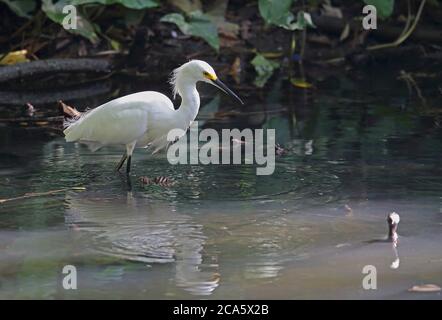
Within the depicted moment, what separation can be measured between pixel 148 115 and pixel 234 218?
1.62 m

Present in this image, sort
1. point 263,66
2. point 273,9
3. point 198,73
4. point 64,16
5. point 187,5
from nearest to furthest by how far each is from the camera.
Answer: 1. point 198,73
2. point 273,9
3. point 64,16
4. point 263,66
5. point 187,5

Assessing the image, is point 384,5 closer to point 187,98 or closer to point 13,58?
point 13,58

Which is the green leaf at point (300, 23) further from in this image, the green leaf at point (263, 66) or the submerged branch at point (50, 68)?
the submerged branch at point (50, 68)

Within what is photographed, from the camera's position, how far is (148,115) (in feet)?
23.6

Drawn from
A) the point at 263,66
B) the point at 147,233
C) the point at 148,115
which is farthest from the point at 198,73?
the point at 263,66

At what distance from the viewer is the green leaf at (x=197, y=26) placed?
1120 centimetres

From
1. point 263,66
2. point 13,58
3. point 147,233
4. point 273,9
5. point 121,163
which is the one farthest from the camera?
point 263,66

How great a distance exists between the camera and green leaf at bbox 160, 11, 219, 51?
1120cm

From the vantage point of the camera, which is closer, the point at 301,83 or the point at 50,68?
the point at 50,68

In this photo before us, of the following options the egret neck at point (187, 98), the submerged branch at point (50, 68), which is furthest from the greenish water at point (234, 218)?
the submerged branch at point (50, 68)

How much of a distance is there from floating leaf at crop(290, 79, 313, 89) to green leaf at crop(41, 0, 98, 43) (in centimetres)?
252

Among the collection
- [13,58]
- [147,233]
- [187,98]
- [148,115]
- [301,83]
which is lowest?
[147,233]

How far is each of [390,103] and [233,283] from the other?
18.7 feet
